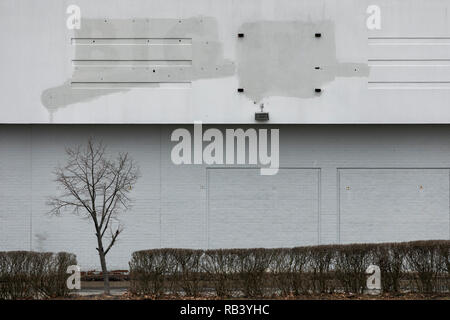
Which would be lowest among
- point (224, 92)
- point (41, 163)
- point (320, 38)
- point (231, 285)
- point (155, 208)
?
point (231, 285)

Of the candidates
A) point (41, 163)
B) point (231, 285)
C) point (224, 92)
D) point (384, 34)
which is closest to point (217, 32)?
point (224, 92)

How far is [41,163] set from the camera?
21.5 meters

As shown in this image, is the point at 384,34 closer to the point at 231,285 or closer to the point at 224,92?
the point at 224,92

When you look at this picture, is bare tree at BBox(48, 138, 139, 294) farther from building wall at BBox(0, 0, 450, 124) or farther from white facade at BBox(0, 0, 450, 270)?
building wall at BBox(0, 0, 450, 124)

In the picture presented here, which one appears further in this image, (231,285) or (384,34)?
(384,34)

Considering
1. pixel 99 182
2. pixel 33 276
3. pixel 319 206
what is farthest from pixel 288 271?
pixel 99 182

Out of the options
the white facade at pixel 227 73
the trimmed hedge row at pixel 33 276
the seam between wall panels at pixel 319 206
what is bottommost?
the trimmed hedge row at pixel 33 276

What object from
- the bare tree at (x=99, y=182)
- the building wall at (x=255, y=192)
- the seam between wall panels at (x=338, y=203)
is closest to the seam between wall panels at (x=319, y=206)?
the building wall at (x=255, y=192)

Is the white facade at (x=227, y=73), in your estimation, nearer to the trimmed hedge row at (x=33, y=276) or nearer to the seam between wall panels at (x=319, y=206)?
the seam between wall panels at (x=319, y=206)

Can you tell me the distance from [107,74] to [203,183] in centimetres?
407

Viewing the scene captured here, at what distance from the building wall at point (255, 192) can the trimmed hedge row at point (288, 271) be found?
4.77 meters

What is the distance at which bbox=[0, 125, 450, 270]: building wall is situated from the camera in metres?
21.2

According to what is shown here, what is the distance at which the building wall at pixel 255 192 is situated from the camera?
21.2 metres

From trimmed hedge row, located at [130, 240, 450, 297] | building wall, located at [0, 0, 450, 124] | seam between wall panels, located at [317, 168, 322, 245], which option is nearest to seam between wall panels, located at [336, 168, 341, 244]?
seam between wall panels, located at [317, 168, 322, 245]
